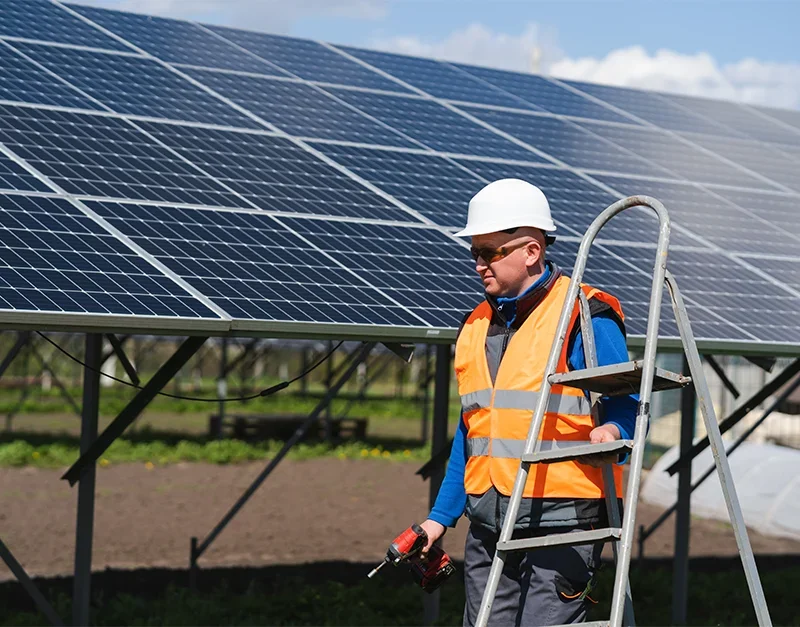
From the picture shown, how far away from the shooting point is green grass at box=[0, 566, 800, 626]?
8.92 m

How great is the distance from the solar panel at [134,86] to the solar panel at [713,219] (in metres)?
3.25

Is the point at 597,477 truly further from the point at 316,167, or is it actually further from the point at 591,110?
the point at 591,110

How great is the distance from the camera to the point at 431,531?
15.7 feet

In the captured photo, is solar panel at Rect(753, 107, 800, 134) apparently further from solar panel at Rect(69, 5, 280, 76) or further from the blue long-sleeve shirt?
the blue long-sleeve shirt

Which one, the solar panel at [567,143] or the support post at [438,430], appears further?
the solar panel at [567,143]

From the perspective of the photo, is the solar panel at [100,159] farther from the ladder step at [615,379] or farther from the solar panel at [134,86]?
the ladder step at [615,379]

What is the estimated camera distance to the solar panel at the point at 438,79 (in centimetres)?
1180

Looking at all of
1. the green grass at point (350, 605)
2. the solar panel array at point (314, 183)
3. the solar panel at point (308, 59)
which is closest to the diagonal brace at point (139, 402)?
the solar panel array at point (314, 183)

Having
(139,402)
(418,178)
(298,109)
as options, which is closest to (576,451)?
(139,402)

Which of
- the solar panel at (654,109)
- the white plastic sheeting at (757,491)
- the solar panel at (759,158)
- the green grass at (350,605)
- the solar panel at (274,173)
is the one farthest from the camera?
the white plastic sheeting at (757,491)

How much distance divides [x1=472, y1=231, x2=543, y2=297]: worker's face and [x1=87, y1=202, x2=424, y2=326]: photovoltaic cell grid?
1.73 metres

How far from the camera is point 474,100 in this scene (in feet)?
38.7

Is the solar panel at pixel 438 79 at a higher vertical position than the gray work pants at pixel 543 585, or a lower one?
higher

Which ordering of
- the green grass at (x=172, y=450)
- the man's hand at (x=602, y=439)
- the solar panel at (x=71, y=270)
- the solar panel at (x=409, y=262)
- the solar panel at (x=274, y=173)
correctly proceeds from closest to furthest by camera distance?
the man's hand at (x=602, y=439) → the solar panel at (x=71, y=270) → the solar panel at (x=409, y=262) → the solar panel at (x=274, y=173) → the green grass at (x=172, y=450)
